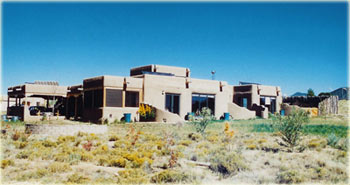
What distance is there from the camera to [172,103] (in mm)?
28156

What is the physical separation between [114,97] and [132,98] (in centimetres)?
201

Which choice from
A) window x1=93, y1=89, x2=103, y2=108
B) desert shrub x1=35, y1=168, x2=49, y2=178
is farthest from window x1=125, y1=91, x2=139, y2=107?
desert shrub x1=35, y1=168, x2=49, y2=178

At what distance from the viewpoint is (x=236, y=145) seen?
1482 cm

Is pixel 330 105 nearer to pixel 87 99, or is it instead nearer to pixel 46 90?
pixel 87 99

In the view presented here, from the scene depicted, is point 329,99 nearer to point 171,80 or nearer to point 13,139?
point 171,80

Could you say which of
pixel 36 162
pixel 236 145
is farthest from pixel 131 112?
pixel 36 162

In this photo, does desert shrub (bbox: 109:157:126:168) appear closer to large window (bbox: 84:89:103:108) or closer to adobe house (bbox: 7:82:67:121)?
large window (bbox: 84:89:103:108)

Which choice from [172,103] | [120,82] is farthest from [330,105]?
[120,82]

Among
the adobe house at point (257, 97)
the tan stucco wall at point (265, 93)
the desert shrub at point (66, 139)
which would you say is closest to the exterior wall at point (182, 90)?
the adobe house at point (257, 97)

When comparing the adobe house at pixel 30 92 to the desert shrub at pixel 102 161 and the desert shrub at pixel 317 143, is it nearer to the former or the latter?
the desert shrub at pixel 102 161

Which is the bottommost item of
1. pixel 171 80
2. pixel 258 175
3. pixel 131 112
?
pixel 258 175

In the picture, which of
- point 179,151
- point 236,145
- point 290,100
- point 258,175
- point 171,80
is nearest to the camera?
point 258,175

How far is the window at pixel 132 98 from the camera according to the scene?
2669 cm

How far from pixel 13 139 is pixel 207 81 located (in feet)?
59.6
